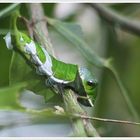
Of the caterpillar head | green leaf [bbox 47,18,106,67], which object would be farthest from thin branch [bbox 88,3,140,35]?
the caterpillar head

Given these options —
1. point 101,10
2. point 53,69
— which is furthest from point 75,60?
point 53,69

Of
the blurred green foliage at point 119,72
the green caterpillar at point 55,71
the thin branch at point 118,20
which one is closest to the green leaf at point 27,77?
the green caterpillar at point 55,71

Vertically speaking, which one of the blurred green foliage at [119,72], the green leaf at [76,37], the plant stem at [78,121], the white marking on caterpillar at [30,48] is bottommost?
the blurred green foliage at [119,72]

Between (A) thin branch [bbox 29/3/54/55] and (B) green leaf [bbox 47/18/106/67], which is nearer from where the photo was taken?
(A) thin branch [bbox 29/3/54/55]

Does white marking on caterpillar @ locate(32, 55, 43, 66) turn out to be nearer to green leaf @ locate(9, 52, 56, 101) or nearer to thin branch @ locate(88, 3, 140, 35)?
green leaf @ locate(9, 52, 56, 101)

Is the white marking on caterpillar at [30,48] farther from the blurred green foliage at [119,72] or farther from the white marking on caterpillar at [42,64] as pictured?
the blurred green foliage at [119,72]

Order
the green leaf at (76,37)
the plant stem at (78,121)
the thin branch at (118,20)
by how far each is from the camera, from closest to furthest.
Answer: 1. the plant stem at (78,121)
2. the green leaf at (76,37)
3. the thin branch at (118,20)

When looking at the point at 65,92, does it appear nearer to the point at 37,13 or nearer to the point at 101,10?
the point at 37,13

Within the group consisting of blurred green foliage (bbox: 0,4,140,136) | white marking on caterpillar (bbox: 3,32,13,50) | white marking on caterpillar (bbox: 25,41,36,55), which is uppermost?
white marking on caterpillar (bbox: 3,32,13,50)

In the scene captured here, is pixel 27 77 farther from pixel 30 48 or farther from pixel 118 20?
pixel 118 20
